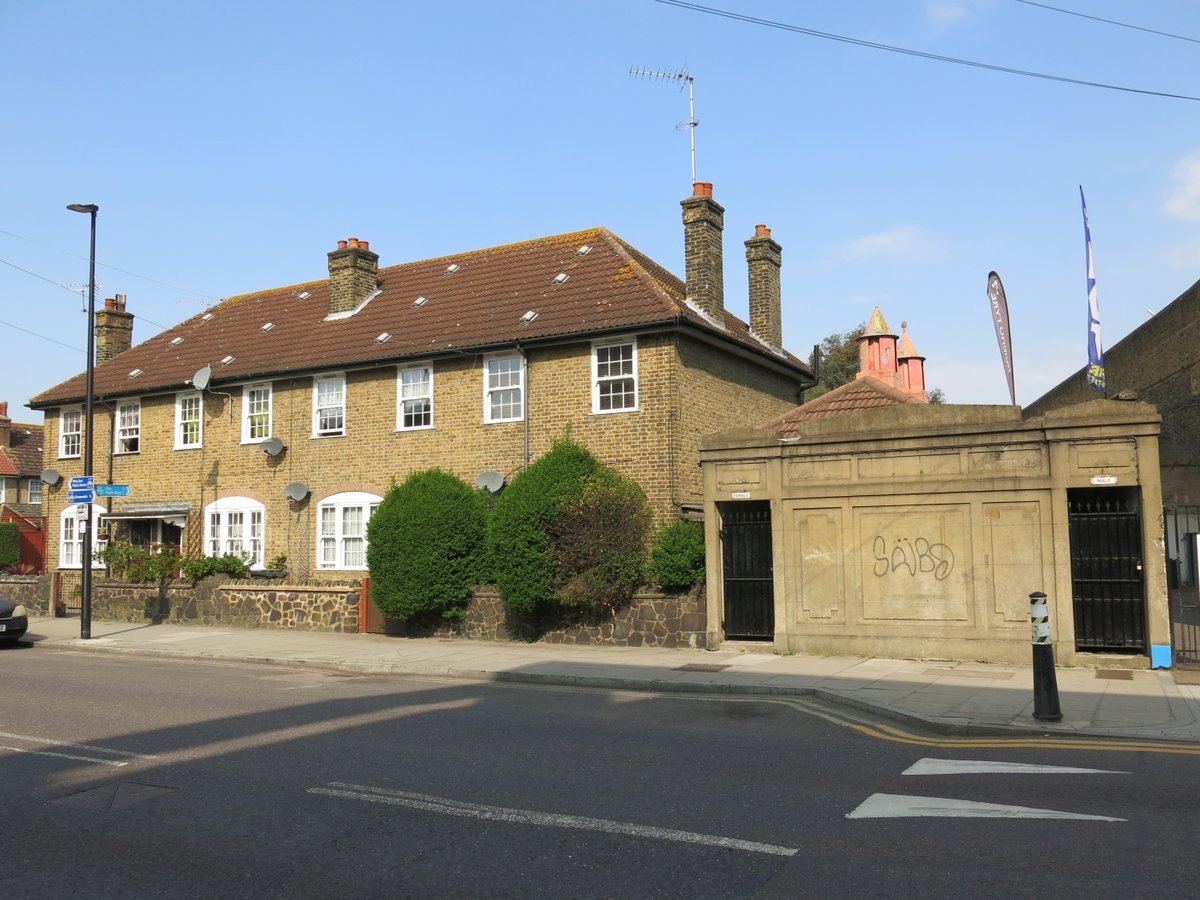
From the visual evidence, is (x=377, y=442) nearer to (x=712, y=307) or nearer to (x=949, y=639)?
(x=712, y=307)

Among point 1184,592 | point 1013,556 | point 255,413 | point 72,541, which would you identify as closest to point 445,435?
point 255,413

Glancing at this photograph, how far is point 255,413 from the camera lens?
1002 inches

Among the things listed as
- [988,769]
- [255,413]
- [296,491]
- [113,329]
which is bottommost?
[988,769]

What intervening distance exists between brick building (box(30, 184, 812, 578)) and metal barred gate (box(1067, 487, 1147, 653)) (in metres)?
7.36

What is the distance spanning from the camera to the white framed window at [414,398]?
74.3 ft

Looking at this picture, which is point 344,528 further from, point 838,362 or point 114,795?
point 838,362

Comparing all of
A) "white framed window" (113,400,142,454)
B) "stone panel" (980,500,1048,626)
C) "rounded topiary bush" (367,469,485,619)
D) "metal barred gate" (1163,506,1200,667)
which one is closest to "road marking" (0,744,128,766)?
"rounded topiary bush" (367,469,485,619)

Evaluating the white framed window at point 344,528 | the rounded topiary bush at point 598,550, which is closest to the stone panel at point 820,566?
the rounded topiary bush at point 598,550

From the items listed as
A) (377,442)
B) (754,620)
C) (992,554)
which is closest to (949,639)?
(992,554)

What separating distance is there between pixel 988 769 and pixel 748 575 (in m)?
8.31

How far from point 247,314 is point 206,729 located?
2187 cm

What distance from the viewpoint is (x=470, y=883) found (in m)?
5.31

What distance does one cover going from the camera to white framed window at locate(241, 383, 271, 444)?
25.3 metres

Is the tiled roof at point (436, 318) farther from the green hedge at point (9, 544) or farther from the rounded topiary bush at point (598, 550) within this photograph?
the green hedge at point (9, 544)
